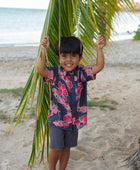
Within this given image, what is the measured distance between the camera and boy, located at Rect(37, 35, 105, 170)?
6.05 ft

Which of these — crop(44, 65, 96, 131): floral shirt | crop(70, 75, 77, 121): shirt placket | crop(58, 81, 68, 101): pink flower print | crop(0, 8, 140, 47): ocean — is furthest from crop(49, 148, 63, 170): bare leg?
crop(0, 8, 140, 47): ocean

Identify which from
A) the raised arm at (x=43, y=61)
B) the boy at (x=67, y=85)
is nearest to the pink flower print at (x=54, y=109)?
the boy at (x=67, y=85)

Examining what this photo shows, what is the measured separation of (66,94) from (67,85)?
0.07 m

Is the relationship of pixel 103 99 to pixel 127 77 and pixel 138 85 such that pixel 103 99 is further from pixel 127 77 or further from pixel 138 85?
pixel 127 77

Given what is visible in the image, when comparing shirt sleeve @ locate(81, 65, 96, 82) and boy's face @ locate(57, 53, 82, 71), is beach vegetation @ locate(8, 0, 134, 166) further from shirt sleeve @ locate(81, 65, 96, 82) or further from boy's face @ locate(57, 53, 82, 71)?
shirt sleeve @ locate(81, 65, 96, 82)

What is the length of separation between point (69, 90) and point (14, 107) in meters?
2.44

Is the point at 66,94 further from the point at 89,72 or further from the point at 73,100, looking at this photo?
the point at 89,72

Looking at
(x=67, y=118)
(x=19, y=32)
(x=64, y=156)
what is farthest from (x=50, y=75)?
(x=19, y=32)

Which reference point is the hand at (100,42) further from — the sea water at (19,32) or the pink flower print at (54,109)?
the sea water at (19,32)

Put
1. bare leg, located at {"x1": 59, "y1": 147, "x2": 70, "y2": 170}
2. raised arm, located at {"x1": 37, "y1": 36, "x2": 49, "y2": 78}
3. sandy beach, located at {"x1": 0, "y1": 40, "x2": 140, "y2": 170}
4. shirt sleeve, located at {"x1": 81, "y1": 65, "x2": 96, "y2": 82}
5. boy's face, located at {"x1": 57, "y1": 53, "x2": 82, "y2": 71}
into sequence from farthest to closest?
sandy beach, located at {"x1": 0, "y1": 40, "x2": 140, "y2": 170} < bare leg, located at {"x1": 59, "y1": 147, "x2": 70, "y2": 170} < shirt sleeve, located at {"x1": 81, "y1": 65, "x2": 96, "y2": 82} < boy's face, located at {"x1": 57, "y1": 53, "x2": 82, "y2": 71} < raised arm, located at {"x1": 37, "y1": 36, "x2": 49, "y2": 78}

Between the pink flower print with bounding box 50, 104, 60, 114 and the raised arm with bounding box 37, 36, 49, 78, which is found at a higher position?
the raised arm with bounding box 37, 36, 49, 78

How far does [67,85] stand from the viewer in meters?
1.88

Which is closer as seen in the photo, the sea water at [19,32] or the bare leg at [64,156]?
the bare leg at [64,156]

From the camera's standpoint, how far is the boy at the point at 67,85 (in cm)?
184
